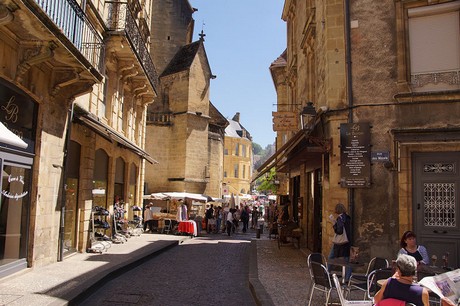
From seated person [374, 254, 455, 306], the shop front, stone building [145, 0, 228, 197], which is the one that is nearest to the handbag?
seated person [374, 254, 455, 306]

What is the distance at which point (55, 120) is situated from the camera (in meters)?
9.41

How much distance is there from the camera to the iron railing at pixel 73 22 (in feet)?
25.9

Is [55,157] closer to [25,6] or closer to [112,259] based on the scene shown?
[112,259]

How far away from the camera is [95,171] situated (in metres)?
13.2

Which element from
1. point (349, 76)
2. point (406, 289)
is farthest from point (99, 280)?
point (349, 76)

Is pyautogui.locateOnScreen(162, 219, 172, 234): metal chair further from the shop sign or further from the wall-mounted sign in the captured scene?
the wall-mounted sign

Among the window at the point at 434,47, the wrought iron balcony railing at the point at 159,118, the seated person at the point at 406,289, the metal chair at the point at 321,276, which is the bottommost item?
the metal chair at the point at 321,276

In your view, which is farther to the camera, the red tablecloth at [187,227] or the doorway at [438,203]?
the red tablecloth at [187,227]

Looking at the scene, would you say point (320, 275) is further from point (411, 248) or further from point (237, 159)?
point (237, 159)

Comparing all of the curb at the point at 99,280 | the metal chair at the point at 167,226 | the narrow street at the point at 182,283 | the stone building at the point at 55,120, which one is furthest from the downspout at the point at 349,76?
the metal chair at the point at 167,226

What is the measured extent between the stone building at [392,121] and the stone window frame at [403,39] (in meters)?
0.02

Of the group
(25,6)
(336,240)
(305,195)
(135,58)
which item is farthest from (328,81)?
(135,58)

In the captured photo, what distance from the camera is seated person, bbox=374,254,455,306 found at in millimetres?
3703

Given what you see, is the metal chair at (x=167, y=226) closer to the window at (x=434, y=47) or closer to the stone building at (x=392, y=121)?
the stone building at (x=392, y=121)
